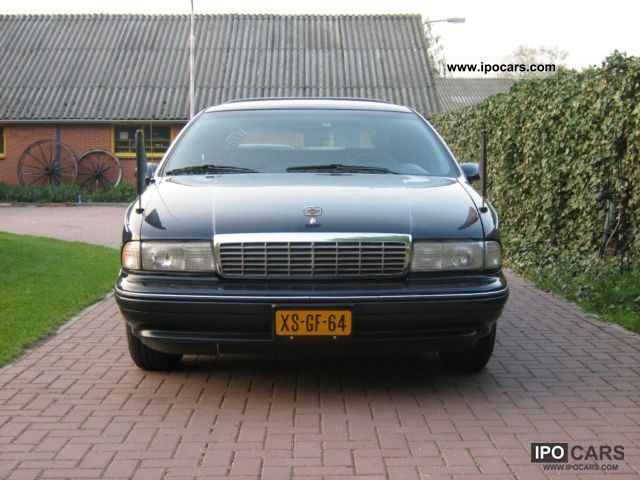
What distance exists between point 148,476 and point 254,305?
1.15 meters

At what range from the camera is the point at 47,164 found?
96.2 ft

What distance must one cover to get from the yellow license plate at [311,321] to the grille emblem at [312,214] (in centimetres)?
47

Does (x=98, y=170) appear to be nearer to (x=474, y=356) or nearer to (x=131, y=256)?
(x=131, y=256)

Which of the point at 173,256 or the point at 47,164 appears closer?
the point at 173,256

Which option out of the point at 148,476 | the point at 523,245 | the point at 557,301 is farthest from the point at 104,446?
the point at 523,245

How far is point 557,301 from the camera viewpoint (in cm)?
862

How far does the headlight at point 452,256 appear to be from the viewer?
189 inches

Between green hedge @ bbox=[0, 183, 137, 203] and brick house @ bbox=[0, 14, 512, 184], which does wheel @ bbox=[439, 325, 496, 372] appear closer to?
green hedge @ bbox=[0, 183, 137, 203]

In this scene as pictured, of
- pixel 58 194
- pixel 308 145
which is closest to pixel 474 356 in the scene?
pixel 308 145

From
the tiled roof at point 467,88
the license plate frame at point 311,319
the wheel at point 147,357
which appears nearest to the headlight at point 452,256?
the license plate frame at point 311,319

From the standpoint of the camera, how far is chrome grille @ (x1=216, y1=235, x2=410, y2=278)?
472 cm

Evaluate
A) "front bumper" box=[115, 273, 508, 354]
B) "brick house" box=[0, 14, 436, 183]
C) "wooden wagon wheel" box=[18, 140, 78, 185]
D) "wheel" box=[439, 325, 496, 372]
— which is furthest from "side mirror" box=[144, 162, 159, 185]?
"wooden wagon wheel" box=[18, 140, 78, 185]

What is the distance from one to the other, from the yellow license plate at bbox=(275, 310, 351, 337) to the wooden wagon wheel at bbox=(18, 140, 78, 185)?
84.6ft

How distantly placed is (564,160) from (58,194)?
67.6 feet
